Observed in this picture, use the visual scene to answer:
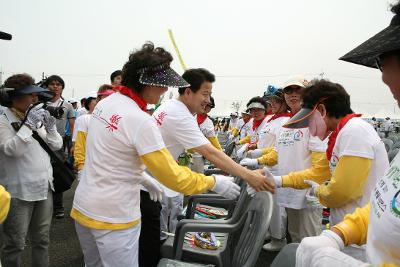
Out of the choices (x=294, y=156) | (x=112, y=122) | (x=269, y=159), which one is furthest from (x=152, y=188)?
(x=269, y=159)

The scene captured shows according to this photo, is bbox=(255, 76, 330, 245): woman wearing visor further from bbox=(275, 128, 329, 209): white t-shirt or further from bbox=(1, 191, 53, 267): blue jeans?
bbox=(1, 191, 53, 267): blue jeans

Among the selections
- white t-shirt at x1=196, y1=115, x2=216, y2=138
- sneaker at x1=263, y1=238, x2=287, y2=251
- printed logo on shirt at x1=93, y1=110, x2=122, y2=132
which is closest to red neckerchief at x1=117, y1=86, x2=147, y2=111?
printed logo on shirt at x1=93, y1=110, x2=122, y2=132

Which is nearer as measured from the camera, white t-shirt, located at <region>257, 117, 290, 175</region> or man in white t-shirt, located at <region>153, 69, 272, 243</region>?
man in white t-shirt, located at <region>153, 69, 272, 243</region>

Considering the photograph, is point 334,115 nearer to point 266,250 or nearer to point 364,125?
point 364,125

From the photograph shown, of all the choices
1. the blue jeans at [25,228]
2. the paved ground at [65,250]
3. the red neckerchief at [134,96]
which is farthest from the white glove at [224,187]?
the paved ground at [65,250]

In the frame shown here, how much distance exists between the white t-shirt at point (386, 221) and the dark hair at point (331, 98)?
3.53 feet

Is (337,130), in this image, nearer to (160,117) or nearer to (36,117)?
(160,117)

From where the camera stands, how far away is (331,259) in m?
1.11

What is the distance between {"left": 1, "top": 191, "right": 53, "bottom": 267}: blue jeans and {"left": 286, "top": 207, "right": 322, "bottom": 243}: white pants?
2282 mm

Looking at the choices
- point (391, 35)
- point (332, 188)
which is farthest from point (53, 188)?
point (391, 35)

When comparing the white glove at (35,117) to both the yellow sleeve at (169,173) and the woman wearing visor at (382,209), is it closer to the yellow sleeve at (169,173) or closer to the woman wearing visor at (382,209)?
the yellow sleeve at (169,173)

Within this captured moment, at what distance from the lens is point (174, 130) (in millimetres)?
2643

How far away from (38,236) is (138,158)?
1.35 metres

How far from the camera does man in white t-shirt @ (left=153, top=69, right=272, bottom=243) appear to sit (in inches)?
92.6
